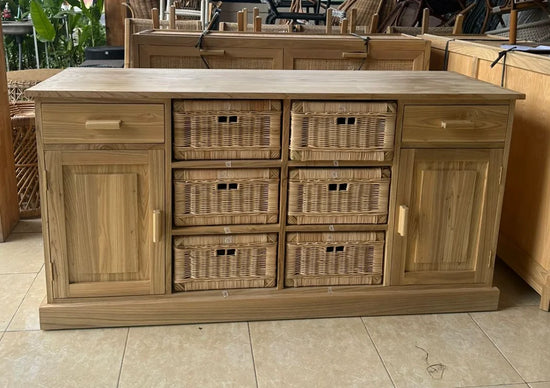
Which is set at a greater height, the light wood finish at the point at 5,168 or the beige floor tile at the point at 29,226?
the light wood finish at the point at 5,168

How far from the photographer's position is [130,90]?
193cm

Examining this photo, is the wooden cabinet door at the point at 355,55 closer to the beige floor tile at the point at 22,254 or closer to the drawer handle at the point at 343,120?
the drawer handle at the point at 343,120

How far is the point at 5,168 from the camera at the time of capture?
2.90 meters

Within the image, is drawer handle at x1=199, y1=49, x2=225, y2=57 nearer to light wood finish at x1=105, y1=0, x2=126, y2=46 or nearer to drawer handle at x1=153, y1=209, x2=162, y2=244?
drawer handle at x1=153, y1=209, x2=162, y2=244

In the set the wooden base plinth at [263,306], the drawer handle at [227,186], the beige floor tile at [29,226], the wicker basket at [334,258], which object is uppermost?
the drawer handle at [227,186]

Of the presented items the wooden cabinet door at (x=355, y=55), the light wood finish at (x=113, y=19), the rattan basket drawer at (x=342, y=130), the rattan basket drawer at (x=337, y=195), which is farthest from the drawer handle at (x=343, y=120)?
the light wood finish at (x=113, y=19)

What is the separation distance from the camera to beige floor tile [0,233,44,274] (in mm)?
2576

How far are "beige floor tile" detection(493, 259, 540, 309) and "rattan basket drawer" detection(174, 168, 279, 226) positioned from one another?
103 cm

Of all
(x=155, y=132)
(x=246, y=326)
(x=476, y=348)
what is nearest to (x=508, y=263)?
(x=476, y=348)

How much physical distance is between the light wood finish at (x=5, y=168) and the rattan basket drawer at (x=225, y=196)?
1.24m

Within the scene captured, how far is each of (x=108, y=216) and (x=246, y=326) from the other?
24.2 inches

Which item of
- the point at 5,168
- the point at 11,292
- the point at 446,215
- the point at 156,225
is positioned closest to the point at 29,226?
the point at 5,168

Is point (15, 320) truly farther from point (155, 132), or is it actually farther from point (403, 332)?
point (403, 332)

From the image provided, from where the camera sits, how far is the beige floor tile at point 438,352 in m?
1.89
